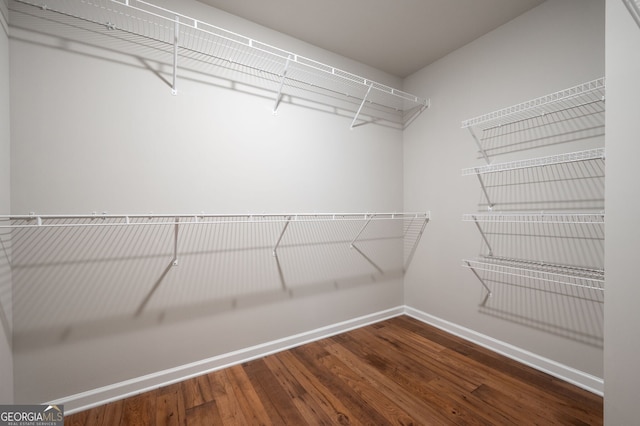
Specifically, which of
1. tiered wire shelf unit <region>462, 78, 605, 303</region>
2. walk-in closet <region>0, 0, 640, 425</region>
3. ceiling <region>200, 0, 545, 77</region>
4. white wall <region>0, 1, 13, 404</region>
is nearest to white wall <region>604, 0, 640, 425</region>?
walk-in closet <region>0, 0, 640, 425</region>

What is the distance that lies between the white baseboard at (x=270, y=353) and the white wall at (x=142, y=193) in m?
0.04

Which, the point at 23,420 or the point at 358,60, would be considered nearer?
the point at 23,420

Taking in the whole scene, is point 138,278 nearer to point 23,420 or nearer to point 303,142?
point 23,420

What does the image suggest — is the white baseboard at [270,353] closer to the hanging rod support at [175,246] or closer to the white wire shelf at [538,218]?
the hanging rod support at [175,246]

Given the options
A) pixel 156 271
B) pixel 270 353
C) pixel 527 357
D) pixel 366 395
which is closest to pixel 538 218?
pixel 527 357

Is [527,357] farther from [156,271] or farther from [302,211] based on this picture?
[156,271]

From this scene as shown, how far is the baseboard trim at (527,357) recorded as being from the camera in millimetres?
1617

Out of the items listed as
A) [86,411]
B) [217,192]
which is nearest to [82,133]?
[217,192]

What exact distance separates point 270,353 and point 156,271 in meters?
1.03

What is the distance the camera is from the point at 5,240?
130 centimetres

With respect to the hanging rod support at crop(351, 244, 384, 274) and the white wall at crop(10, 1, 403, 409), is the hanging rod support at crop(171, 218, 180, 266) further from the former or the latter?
the hanging rod support at crop(351, 244, 384, 274)

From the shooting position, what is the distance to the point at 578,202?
A: 1664 millimetres

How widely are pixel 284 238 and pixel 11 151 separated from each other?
1573 mm

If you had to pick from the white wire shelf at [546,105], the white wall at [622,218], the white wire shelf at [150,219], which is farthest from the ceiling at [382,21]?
the white wire shelf at [150,219]
